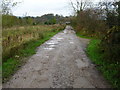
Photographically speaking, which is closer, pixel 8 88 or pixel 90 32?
pixel 8 88

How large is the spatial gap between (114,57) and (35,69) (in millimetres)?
3309

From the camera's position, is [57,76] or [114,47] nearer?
[57,76]

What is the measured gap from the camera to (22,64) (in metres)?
6.16

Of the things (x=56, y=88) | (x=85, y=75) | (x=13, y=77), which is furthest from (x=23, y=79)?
(x=85, y=75)

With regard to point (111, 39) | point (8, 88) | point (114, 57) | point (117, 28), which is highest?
point (117, 28)

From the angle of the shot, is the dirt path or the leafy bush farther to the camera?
the leafy bush

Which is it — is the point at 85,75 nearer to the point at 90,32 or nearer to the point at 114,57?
the point at 114,57

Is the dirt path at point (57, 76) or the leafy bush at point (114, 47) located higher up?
the leafy bush at point (114, 47)

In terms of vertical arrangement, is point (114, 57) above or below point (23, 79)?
above

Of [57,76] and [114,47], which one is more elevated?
[114,47]

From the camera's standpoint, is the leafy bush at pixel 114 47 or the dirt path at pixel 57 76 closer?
the dirt path at pixel 57 76

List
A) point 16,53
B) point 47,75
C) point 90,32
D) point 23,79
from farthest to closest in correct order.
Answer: point 90,32
point 16,53
point 47,75
point 23,79

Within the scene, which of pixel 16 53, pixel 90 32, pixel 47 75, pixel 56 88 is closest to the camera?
pixel 56 88

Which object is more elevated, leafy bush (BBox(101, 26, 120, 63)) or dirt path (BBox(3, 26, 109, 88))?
leafy bush (BBox(101, 26, 120, 63))
